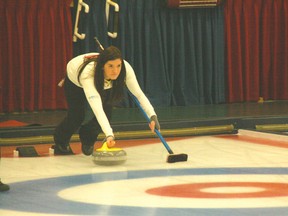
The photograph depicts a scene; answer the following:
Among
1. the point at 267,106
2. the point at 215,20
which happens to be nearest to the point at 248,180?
the point at 267,106

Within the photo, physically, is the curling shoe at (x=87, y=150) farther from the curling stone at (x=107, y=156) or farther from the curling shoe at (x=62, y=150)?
the curling stone at (x=107, y=156)

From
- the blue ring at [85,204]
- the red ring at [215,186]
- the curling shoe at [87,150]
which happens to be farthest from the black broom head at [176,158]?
the red ring at [215,186]

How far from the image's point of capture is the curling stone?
4.79m

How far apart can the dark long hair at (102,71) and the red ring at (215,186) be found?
99 cm

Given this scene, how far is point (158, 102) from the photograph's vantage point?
28.0 feet

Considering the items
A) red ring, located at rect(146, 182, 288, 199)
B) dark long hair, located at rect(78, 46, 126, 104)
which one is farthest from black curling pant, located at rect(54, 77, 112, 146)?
red ring, located at rect(146, 182, 288, 199)

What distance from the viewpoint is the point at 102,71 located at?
4.67m

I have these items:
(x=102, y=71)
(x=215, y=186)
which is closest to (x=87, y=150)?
(x=102, y=71)

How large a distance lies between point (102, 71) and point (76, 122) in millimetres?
838

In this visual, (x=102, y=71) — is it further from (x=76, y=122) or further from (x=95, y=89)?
(x=76, y=122)

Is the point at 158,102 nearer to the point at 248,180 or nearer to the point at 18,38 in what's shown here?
the point at 18,38

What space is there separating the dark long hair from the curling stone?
0.35 m

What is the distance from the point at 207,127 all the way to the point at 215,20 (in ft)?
7.96

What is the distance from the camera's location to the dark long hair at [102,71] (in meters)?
4.61
